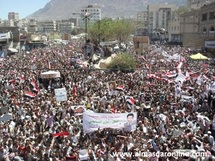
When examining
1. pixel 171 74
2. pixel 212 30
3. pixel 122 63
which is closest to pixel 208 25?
pixel 212 30

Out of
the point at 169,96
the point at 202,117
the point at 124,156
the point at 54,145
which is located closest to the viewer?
the point at 124,156

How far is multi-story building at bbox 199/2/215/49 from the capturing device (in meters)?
49.7

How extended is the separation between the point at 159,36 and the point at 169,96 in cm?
9583

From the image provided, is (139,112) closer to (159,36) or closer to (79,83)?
(79,83)

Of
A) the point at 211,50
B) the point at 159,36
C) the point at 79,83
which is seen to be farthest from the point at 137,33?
the point at 79,83

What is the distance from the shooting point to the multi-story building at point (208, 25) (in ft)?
163

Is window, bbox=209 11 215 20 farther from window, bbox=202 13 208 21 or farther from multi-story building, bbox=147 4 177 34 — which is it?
multi-story building, bbox=147 4 177 34

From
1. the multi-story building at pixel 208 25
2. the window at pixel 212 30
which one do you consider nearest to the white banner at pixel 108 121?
the multi-story building at pixel 208 25

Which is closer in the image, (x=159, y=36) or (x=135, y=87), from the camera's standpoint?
(x=135, y=87)

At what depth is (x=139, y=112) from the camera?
54.9 ft

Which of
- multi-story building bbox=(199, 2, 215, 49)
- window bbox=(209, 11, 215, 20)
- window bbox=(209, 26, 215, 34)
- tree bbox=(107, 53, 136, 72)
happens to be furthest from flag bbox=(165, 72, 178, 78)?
window bbox=(209, 11, 215, 20)

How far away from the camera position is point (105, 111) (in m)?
16.5

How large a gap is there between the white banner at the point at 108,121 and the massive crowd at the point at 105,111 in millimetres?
220

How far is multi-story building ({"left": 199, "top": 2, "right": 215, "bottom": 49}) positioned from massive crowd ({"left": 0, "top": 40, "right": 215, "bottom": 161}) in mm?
25832
